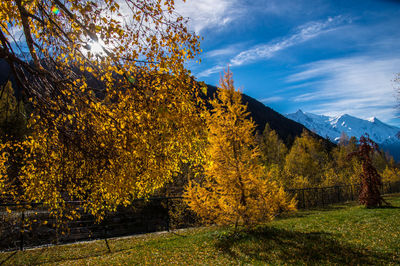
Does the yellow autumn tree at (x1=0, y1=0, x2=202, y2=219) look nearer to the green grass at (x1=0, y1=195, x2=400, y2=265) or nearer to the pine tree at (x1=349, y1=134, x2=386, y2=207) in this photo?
the green grass at (x1=0, y1=195, x2=400, y2=265)

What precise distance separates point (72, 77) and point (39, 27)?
1.20m

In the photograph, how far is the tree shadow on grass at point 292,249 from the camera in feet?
19.0

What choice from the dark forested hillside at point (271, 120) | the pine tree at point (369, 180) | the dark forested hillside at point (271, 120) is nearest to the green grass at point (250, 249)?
the pine tree at point (369, 180)

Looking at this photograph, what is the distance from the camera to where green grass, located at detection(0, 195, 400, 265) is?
20.1 ft

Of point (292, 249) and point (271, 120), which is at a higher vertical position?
point (271, 120)

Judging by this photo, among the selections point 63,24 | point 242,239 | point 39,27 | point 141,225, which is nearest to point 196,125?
point 63,24

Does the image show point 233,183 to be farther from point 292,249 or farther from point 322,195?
point 322,195

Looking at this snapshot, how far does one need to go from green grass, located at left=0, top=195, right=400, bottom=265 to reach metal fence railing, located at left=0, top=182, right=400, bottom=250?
0.72 meters

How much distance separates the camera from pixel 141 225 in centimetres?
1947

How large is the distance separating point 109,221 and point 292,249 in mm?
14397

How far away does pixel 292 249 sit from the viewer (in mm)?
6805

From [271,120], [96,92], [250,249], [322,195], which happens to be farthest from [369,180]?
[271,120]

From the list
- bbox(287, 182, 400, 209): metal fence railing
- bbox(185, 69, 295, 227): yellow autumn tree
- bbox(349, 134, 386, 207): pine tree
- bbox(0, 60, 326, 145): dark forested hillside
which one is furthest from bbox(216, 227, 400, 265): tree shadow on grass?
bbox(0, 60, 326, 145): dark forested hillside

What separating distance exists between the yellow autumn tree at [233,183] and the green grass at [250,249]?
0.77 meters
